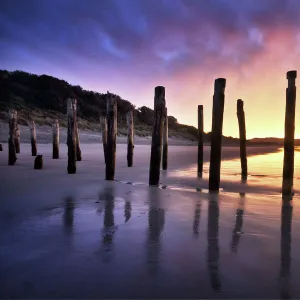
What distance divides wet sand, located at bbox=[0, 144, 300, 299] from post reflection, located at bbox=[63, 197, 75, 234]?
0.4 inches

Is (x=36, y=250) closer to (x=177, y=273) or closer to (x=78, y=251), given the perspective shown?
(x=78, y=251)

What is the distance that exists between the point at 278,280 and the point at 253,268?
21cm

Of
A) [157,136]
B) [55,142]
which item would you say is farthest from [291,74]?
[55,142]

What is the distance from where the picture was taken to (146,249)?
2533mm

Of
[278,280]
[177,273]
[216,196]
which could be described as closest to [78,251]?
[177,273]

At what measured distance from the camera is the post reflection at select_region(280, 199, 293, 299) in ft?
6.19

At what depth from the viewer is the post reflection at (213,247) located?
1.98 metres

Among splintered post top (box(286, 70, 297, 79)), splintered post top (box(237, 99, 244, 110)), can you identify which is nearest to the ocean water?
splintered post top (box(237, 99, 244, 110))

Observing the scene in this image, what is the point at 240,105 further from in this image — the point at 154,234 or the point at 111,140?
the point at 154,234

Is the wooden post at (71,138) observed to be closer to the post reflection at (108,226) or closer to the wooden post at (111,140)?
the wooden post at (111,140)

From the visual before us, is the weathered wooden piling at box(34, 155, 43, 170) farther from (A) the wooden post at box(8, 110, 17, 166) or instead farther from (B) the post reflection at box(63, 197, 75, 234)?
(B) the post reflection at box(63, 197, 75, 234)

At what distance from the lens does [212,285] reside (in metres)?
1.91

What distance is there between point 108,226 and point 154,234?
57 centimetres

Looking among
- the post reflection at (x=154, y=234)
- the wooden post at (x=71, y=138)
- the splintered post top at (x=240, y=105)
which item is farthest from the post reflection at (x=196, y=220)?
the splintered post top at (x=240, y=105)
